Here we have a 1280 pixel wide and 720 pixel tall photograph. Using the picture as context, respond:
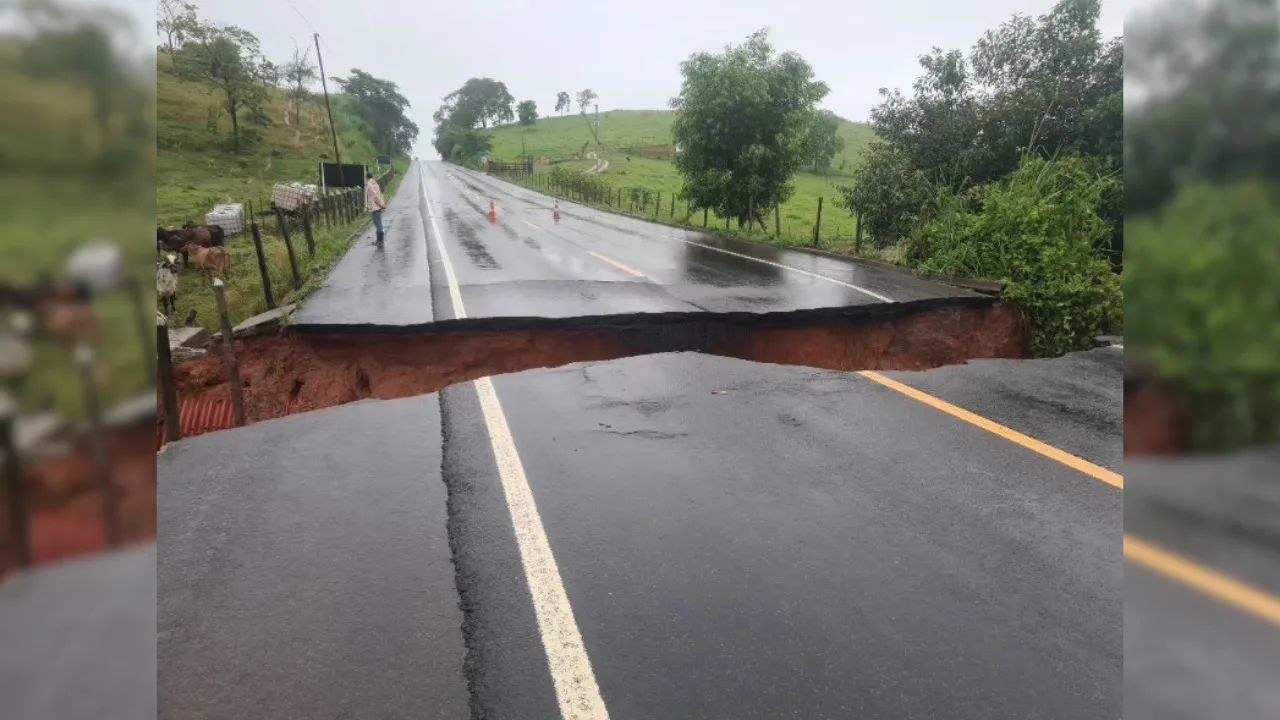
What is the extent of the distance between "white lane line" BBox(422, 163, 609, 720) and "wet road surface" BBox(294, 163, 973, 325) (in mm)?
4079

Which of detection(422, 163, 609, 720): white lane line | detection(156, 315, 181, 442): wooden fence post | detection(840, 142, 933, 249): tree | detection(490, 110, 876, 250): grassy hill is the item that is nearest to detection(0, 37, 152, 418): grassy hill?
detection(422, 163, 609, 720): white lane line

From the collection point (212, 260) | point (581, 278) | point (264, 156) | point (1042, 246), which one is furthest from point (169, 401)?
point (264, 156)

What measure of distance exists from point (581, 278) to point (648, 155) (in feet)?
199

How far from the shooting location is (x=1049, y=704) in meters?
2.55

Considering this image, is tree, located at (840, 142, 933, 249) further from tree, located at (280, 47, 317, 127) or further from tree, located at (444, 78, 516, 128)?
tree, located at (444, 78, 516, 128)

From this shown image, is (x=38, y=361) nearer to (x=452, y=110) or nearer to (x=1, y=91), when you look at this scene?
(x=1, y=91)

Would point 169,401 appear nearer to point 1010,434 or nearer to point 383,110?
point 1010,434

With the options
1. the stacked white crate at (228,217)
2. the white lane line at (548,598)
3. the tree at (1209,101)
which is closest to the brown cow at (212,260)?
the stacked white crate at (228,217)

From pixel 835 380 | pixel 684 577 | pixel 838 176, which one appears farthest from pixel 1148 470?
pixel 838 176

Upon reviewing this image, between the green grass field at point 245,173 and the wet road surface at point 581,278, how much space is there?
91cm

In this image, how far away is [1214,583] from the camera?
0.60m

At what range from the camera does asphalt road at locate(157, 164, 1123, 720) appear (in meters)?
2.65

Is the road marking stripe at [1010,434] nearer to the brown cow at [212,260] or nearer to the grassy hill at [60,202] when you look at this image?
the grassy hill at [60,202]

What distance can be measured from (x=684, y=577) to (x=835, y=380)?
11.3ft
